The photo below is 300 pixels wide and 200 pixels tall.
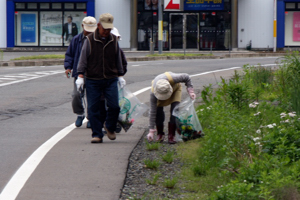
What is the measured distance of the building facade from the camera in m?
36.4

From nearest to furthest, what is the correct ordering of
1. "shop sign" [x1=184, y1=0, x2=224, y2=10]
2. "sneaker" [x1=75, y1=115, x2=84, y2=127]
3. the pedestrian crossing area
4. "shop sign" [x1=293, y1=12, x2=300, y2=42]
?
"sneaker" [x1=75, y1=115, x2=84, y2=127]
the pedestrian crossing area
"shop sign" [x1=184, y1=0, x2=224, y2=10]
"shop sign" [x1=293, y1=12, x2=300, y2=42]

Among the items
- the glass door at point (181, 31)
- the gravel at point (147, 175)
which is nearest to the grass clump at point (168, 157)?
the gravel at point (147, 175)

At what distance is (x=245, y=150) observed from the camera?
591 centimetres

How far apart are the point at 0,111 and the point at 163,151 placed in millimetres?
4792

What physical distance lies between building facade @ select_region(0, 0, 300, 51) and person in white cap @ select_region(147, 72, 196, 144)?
2896 cm

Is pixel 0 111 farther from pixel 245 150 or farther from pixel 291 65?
pixel 245 150

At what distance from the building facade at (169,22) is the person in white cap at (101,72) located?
95.3 feet

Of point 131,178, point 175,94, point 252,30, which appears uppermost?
point 252,30

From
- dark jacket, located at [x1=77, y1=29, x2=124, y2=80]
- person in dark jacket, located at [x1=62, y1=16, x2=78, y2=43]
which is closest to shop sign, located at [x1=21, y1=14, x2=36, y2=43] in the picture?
person in dark jacket, located at [x1=62, y1=16, x2=78, y2=43]

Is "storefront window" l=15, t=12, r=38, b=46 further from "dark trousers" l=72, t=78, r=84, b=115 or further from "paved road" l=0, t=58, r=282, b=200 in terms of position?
"dark trousers" l=72, t=78, r=84, b=115

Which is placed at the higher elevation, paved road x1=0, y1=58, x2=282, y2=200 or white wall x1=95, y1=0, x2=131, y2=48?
white wall x1=95, y1=0, x2=131, y2=48

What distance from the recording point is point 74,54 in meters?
8.42

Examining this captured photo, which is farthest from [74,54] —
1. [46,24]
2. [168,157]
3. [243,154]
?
[46,24]

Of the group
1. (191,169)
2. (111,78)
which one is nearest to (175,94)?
(111,78)
